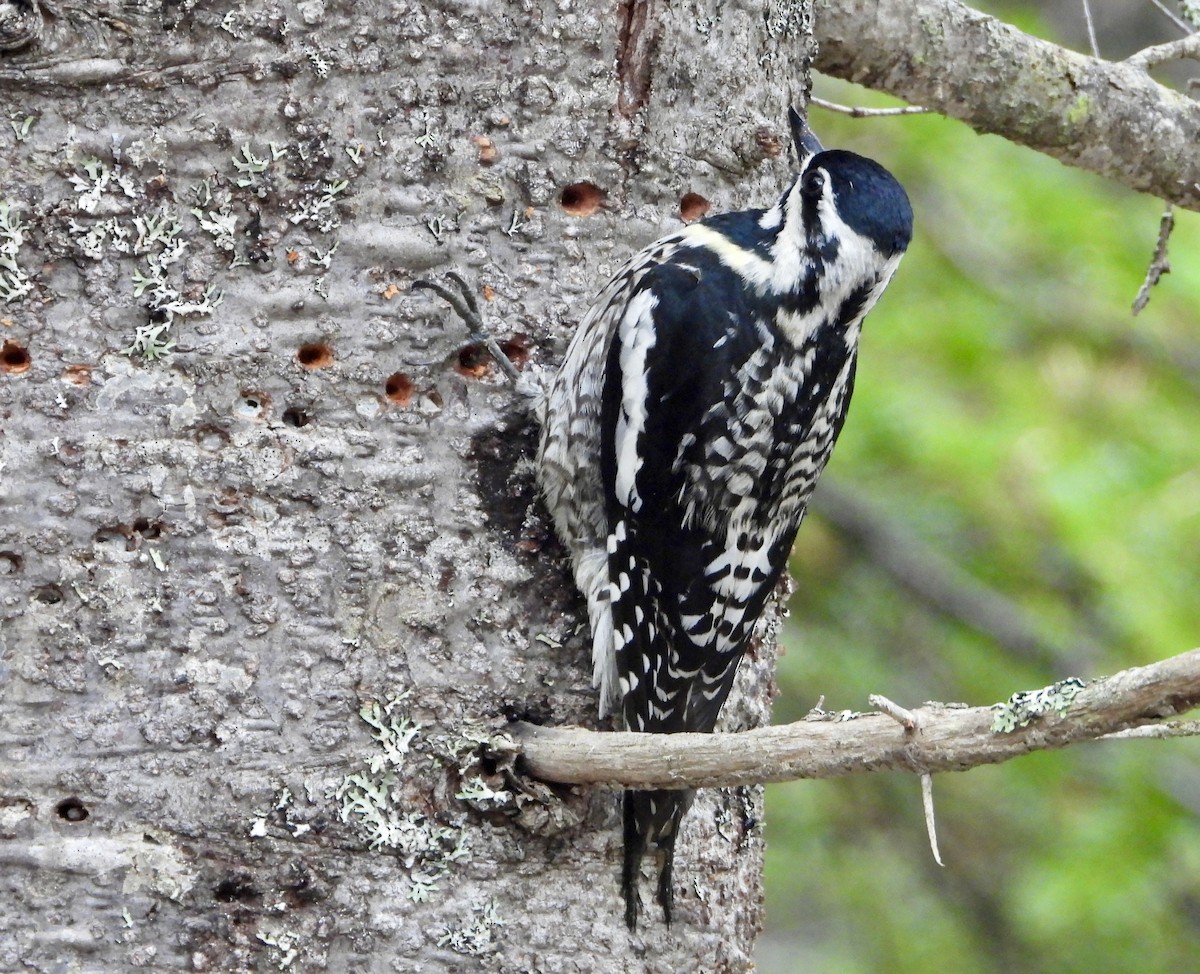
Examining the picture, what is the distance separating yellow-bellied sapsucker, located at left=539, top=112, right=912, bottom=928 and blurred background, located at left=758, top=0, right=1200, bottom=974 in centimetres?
138

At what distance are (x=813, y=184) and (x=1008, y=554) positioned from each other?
7.27 feet

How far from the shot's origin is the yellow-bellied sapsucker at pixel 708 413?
2332mm

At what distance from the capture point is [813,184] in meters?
2.45

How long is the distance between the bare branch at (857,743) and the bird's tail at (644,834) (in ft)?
0.54

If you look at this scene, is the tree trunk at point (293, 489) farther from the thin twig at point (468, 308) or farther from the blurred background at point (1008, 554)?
the blurred background at point (1008, 554)

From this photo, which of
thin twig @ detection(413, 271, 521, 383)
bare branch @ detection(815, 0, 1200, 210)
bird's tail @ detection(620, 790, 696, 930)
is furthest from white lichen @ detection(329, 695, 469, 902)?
bare branch @ detection(815, 0, 1200, 210)

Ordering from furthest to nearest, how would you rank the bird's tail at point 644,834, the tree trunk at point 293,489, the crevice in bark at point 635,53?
1. the crevice in bark at point 635,53
2. the bird's tail at point 644,834
3. the tree trunk at point 293,489

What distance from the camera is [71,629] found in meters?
1.94

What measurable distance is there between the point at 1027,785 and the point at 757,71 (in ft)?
9.34

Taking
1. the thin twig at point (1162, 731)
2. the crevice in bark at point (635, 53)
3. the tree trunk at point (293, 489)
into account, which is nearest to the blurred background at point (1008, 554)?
the crevice in bark at point (635, 53)

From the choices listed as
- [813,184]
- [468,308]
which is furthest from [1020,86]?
[468,308]

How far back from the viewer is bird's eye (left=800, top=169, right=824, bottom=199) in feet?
7.97

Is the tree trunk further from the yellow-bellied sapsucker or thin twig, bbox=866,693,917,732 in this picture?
thin twig, bbox=866,693,917,732

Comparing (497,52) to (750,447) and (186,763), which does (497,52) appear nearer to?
(750,447)
